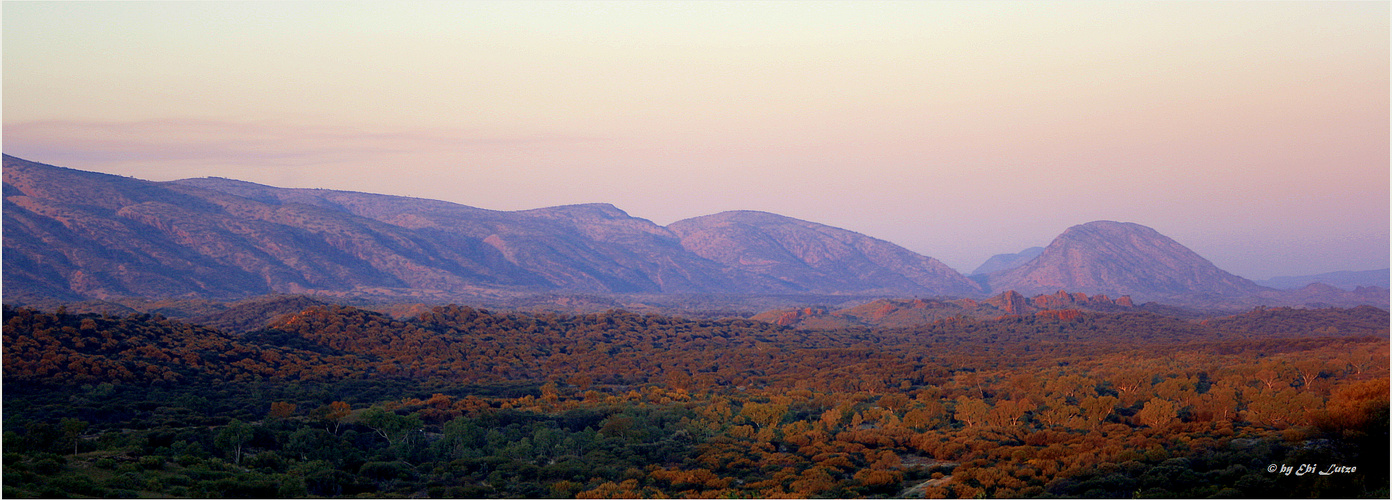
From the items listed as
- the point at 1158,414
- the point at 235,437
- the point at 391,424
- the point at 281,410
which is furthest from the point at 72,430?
the point at 1158,414

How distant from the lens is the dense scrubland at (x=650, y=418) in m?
32.8

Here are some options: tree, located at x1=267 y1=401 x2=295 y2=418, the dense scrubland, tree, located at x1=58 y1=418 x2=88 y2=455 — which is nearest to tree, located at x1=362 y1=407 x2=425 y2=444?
the dense scrubland

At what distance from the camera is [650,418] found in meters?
50.5

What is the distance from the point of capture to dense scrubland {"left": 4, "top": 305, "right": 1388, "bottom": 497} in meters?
32.8

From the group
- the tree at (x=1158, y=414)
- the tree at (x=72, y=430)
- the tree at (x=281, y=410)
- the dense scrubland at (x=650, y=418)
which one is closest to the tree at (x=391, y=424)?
the dense scrubland at (x=650, y=418)

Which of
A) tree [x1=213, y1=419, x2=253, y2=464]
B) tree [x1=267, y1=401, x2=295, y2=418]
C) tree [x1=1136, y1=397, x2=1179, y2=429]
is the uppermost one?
tree [x1=1136, y1=397, x2=1179, y2=429]

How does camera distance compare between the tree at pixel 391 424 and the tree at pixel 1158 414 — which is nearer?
the tree at pixel 1158 414

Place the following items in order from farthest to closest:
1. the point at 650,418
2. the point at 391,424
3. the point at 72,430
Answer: the point at 650,418 → the point at 391,424 → the point at 72,430

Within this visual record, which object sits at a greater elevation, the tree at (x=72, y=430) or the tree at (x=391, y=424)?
the tree at (x=72, y=430)

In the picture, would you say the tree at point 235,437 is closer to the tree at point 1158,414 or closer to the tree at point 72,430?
the tree at point 72,430

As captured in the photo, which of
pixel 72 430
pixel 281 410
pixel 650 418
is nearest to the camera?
pixel 72 430

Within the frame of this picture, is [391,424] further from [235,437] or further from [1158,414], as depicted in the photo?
[1158,414]

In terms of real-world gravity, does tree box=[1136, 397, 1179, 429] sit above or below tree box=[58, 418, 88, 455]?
above

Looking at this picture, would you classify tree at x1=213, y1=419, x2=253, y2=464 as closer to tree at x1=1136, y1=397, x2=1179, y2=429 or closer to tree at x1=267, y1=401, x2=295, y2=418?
tree at x1=267, y1=401, x2=295, y2=418
